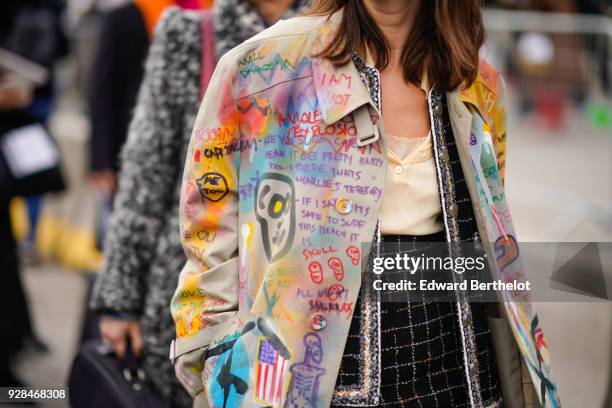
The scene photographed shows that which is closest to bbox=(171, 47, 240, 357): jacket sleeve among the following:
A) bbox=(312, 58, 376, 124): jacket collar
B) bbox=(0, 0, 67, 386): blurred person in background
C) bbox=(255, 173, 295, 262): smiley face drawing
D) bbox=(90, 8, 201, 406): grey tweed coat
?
bbox=(255, 173, 295, 262): smiley face drawing

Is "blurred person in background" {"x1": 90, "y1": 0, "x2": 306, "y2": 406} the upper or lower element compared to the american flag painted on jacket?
upper

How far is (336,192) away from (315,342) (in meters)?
0.33

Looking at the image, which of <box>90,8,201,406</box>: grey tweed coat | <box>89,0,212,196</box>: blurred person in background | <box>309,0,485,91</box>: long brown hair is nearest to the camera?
<box>309,0,485,91</box>: long brown hair

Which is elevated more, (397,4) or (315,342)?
(397,4)

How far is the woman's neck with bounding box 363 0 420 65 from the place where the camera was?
2.49 metres

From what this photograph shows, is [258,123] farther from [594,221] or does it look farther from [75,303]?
[75,303]

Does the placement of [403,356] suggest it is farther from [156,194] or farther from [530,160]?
[530,160]

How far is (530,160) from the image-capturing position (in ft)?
30.3

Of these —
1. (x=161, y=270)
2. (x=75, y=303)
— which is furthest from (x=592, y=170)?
(x=161, y=270)

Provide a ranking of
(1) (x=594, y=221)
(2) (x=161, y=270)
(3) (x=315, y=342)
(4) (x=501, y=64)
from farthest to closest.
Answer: (4) (x=501, y=64) < (1) (x=594, y=221) < (2) (x=161, y=270) < (3) (x=315, y=342)

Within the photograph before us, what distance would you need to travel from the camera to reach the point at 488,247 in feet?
8.07

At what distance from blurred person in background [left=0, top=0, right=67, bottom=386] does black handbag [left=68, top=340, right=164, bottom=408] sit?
2.15m

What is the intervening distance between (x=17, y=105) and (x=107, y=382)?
9.80 feet

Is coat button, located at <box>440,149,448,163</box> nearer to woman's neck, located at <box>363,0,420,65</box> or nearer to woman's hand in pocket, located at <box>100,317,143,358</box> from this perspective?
woman's neck, located at <box>363,0,420,65</box>
